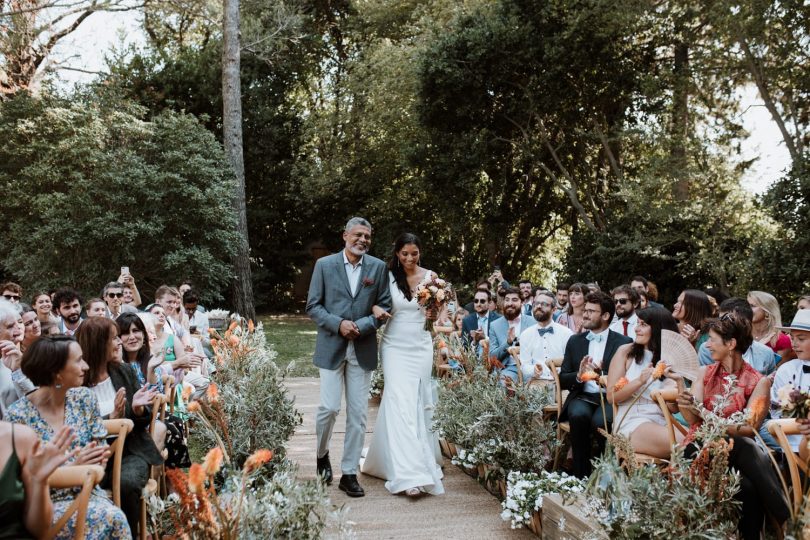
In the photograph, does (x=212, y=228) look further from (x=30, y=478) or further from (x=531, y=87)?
(x=30, y=478)

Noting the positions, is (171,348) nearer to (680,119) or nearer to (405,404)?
(405,404)

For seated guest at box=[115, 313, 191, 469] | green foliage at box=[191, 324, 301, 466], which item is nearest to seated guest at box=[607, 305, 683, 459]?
green foliage at box=[191, 324, 301, 466]

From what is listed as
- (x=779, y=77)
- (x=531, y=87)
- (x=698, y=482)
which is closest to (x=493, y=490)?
(x=698, y=482)

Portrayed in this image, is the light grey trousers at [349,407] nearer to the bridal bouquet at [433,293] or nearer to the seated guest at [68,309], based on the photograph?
the bridal bouquet at [433,293]

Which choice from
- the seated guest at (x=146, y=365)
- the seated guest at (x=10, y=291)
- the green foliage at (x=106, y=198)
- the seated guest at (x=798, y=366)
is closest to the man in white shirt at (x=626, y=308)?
the seated guest at (x=798, y=366)

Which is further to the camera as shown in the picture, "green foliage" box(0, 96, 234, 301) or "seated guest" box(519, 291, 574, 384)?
"green foliage" box(0, 96, 234, 301)

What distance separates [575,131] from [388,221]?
32.0 ft

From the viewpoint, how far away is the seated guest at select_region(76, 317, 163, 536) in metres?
3.66

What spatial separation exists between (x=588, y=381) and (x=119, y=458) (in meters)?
3.25

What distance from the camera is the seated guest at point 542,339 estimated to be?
6.66 m

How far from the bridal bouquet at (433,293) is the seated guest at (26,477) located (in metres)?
3.12

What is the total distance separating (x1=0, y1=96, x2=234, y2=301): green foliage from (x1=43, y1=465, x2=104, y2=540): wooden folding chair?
15.3 metres

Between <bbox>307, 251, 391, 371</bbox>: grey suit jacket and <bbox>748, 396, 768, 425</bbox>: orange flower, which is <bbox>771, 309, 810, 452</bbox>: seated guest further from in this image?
<bbox>307, 251, 391, 371</bbox>: grey suit jacket

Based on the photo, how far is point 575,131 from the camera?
19125 mm
